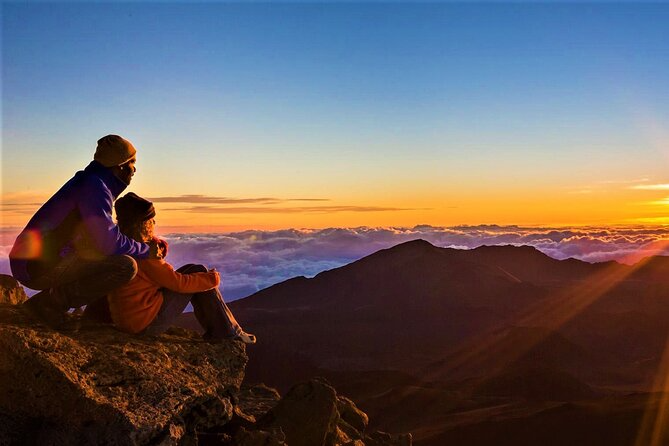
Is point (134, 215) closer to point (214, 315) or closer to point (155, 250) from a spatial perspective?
point (155, 250)

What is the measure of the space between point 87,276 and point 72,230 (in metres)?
0.39

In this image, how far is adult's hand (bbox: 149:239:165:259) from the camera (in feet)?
18.0

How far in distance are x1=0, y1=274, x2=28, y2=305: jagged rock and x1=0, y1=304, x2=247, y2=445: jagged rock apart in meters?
0.99

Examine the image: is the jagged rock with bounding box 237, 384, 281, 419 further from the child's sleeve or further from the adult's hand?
the adult's hand

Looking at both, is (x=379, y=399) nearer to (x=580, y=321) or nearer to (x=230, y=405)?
(x=230, y=405)

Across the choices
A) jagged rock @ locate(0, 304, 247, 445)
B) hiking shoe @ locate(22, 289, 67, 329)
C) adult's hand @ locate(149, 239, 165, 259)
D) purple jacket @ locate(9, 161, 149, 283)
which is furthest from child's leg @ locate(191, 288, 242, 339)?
hiking shoe @ locate(22, 289, 67, 329)

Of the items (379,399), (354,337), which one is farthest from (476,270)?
(379,399)

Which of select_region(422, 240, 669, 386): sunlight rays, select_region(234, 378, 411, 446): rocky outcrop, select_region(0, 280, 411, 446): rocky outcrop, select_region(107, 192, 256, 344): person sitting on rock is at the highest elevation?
select_region(107, 192, 256, 344): person sitting on rock

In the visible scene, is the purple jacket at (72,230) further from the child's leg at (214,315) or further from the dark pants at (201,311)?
the child's leg at (214,315)

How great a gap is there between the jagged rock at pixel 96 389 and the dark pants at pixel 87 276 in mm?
414

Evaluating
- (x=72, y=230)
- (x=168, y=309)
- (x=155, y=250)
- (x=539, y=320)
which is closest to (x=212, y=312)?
(x=168, y=309)

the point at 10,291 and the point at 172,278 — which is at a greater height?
the point at 172,278

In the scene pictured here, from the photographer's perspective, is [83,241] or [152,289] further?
[152,289]

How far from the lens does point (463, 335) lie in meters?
53.9
